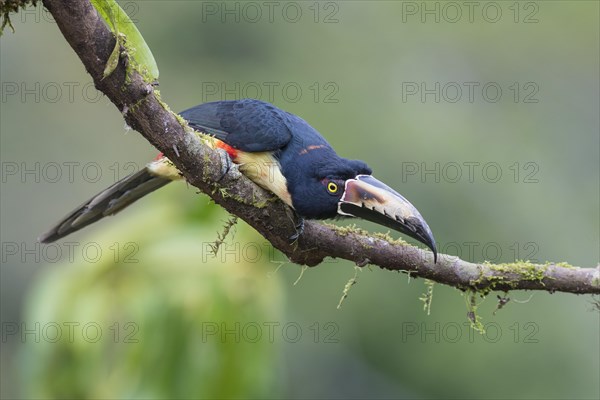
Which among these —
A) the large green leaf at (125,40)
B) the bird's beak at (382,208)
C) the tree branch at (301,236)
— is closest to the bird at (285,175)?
the bird's beak at (382,208)

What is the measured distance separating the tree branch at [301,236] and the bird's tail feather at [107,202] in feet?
3.88

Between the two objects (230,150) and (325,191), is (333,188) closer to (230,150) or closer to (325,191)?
(325,191)

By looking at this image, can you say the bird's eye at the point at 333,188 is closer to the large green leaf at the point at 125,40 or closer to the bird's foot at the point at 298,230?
the bird's foot at the point at 298,230

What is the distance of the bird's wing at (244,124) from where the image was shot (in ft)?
14.8

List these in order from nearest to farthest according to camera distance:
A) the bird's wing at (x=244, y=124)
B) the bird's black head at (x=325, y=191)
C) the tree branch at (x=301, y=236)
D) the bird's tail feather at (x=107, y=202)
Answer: the tree branch at (x=301, y=236) → the bird's black head at (x=325, y=191) → the bird's wing at (x=244, y=124) → the bird's tail feather at (x=107, y=202)

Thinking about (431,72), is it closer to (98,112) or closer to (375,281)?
(375,281)

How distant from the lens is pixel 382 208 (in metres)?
3.87

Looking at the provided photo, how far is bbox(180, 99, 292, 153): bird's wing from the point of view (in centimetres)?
450

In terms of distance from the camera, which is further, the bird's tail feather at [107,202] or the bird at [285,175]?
the bird's tail feather at [107,202]

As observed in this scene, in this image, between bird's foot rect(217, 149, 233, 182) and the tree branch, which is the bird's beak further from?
bird's foot rect(217, 149, 233, 182)

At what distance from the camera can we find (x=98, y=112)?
10.3m

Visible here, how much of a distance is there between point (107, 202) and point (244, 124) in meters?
1.00

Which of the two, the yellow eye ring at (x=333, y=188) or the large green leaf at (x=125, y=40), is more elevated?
the large green leaf at (x=125, y=40)

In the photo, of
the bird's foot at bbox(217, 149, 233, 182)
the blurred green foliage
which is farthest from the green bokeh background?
the bird's foot at bbox(217, 149, 233, 182)
